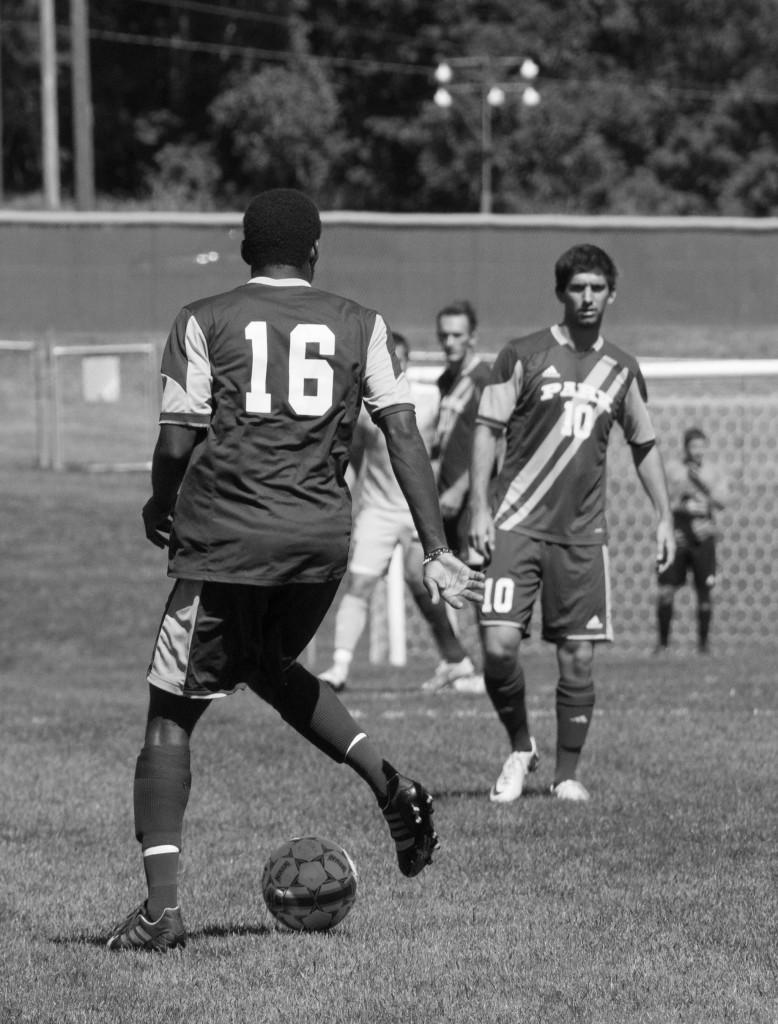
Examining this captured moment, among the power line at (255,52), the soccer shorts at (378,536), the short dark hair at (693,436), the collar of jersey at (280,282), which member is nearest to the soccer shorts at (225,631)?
the collar of jersey at (280,282)

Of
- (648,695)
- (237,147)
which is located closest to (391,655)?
(648,695)

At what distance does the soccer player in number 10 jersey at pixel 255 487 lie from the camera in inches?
197

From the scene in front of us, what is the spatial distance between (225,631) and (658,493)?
116 inches

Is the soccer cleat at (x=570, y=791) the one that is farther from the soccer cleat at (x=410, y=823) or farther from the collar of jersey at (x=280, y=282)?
the collar of jersey at (x=280, y=282)

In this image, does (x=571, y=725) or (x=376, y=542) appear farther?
(x=376, y=542)

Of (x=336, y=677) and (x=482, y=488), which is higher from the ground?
(x=482, y=488)

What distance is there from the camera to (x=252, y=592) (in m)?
5.10

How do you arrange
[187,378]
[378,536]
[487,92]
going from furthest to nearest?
[487,92], [378,536], [187,378]

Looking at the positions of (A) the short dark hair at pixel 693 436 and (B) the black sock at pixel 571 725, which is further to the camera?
(A) the short dark hair at pixel 693 436

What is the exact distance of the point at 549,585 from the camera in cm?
750

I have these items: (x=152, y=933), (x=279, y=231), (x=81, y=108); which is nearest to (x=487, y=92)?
(x=81, y=108)

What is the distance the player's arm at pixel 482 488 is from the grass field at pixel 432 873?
1010 millimetres

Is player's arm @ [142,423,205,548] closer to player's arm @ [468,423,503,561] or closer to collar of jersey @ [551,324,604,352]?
player's arm @ [468,423,503,561]

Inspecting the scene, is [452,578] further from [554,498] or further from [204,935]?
[554,498]
